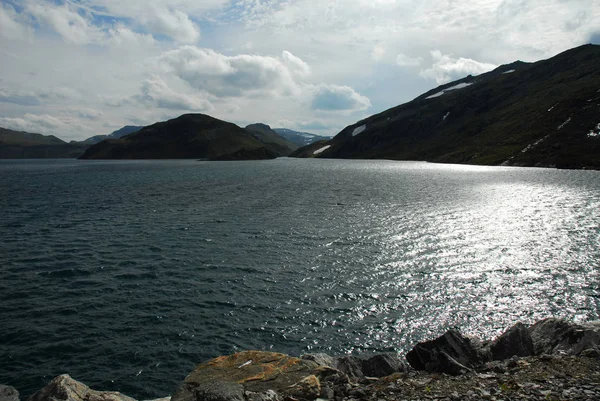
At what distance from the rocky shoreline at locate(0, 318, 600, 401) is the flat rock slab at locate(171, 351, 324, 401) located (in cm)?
4

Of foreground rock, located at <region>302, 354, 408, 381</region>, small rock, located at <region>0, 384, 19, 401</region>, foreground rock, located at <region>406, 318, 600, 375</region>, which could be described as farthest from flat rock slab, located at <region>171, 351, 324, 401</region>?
small rock, located at <region>0, 384, 19, 401</region>

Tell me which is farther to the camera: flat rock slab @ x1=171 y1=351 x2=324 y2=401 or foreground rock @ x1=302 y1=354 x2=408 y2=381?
foreground rock @ x1=302 y1=354 x2=408 y2=381

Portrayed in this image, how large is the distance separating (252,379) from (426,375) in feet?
27.1

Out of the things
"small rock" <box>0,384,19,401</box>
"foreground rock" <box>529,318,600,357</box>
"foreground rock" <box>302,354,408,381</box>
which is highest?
"foreground rock" <box>529,318,600,357</box>

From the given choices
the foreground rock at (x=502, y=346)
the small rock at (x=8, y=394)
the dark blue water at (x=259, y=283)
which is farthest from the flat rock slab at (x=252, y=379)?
the small rock at (x=8, y=394)

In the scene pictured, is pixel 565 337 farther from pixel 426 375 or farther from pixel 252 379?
pixel 252 379

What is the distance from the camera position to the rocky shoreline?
1415 cm

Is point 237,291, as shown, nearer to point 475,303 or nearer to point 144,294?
point 144,294

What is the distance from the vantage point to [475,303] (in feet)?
99.2

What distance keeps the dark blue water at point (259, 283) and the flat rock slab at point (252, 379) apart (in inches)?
176

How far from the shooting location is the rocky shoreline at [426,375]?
1415 cm

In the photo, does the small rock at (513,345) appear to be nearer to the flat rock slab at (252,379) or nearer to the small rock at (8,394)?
the flat rock slab at (252,379)

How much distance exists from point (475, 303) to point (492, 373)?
607 inches

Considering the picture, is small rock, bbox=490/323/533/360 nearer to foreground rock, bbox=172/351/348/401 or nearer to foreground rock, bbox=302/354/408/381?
foreground rock, bbox=302/354/408/381
